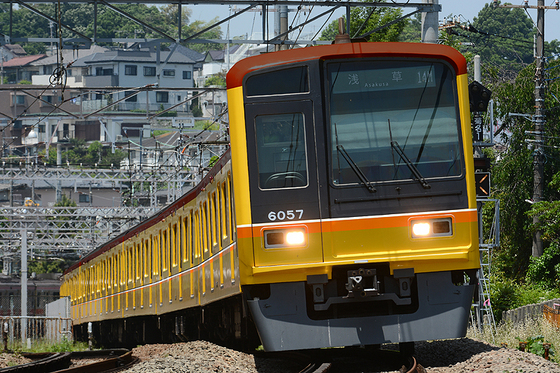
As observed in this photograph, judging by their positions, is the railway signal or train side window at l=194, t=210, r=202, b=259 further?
the railway signal

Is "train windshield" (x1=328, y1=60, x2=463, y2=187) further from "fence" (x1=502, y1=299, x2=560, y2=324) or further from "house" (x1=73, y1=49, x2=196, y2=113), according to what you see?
"house" (x1=73, y1=49, x2=196, y2=113)

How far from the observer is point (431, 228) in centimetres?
860

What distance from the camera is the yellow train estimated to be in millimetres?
8523

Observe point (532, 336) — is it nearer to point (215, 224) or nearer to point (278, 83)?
point (215, 224)

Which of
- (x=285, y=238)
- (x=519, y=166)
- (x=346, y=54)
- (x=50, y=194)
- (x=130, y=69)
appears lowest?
(x=285, y=238)

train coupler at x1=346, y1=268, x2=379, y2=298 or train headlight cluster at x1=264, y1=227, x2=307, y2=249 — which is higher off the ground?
train headlight cluster at x1=264, y1=227, x2=307, y2=249

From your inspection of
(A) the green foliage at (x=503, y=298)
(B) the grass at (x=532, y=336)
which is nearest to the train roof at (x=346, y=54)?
(B) the grass at (x=532, y=336)

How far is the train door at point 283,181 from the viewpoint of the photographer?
28.0 ft

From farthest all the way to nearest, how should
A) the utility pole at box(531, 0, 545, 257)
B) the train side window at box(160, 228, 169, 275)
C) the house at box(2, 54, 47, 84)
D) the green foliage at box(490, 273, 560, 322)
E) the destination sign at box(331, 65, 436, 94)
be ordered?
the house at box(2, 54, 47, 84) < the utility pole at box(531, 0, 545, 257) < the green foliage at box(490, 273, 560, 322) < the train side window at box(160, 228, 169, 275) < the destination sign at box(331, 65, 436, 94)

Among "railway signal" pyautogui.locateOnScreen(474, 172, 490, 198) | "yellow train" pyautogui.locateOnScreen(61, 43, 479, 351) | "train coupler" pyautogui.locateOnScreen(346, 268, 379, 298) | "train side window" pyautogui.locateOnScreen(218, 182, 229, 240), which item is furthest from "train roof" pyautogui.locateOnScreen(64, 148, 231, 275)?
"railway signal" pyautogui.locateOnScreen(474, 172, 490, 198)

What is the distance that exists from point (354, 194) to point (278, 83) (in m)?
1.41

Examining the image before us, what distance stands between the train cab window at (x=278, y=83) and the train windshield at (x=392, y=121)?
287 mm

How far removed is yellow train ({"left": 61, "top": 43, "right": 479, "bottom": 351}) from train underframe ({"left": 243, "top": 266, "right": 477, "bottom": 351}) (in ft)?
0.04

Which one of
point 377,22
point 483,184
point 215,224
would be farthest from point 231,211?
point 377,22
